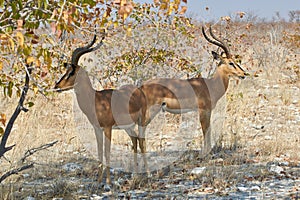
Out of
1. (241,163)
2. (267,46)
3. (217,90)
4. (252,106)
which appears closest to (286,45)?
(267,46)

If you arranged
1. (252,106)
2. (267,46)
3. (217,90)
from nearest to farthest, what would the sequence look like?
(217,90)
(252,106)
(267,46)

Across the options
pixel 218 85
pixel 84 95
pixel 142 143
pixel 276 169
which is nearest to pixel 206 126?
pixel 218 85

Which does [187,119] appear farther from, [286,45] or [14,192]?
[286,45]

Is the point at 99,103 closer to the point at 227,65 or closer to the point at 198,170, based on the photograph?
the point at 198,170

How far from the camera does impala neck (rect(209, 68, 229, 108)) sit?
24.5 feet

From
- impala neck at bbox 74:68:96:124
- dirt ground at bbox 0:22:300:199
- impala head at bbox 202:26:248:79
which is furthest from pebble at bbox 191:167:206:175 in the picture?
impala head at bbox 202:26:248:79

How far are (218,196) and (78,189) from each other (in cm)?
153

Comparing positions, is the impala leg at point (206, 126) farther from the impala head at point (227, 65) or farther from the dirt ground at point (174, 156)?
the impala head at point (227, 65)

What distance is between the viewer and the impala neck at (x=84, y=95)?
546 centimetres

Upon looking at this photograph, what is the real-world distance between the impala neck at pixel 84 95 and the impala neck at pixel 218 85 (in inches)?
101

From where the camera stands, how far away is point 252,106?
392 inches

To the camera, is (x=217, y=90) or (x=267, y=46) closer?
(x=217, y=90)

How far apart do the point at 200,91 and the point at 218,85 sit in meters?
0.35

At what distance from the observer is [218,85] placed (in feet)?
24.7
